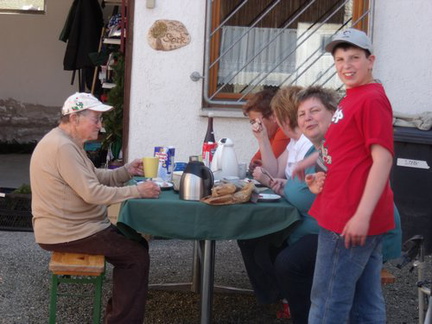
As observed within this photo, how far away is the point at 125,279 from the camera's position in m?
4.11

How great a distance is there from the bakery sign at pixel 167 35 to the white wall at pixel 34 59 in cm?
445

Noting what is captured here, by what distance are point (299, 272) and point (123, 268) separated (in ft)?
2.93

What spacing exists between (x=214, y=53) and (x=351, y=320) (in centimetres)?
349

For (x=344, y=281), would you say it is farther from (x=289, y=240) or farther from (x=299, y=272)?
(x=289, y=240)

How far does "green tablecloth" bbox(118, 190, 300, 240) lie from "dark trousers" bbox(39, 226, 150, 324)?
11.8 inches

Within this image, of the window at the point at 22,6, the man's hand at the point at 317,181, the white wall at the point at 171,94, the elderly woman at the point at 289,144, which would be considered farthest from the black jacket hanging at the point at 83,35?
the man's hand at the point at 317,181

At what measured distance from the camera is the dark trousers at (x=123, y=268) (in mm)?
4070

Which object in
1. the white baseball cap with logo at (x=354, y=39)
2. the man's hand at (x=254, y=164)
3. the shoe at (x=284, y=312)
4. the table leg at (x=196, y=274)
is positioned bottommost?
the shoe at (x=284, y=312)

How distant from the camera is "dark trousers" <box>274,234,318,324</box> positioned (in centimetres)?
391

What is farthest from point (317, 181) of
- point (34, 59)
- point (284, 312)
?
point (34, 59)

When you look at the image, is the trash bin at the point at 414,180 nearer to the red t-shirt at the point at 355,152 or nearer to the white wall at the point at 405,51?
the white wall at the point at 405,51

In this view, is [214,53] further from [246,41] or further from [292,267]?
[292,267]

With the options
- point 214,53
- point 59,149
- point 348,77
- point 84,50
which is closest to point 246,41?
point 214,53

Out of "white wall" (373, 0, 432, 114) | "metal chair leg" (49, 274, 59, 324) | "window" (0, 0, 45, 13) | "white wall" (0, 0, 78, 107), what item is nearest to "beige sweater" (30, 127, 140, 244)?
"metal chair leg" (49, 274, 59, 324)
